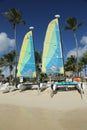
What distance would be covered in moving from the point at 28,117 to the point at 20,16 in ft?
107

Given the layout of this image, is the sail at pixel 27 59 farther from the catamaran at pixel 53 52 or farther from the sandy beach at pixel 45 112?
the sandy beach at pixel 45 112

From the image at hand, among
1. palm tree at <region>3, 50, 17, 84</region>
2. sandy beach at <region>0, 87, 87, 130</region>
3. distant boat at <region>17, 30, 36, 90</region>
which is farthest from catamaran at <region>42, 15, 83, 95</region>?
palm tree at <region>3, 50, 17, 84</region>

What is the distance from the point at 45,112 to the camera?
48.6 feet

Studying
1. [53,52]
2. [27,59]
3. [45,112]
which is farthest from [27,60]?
[45,112]

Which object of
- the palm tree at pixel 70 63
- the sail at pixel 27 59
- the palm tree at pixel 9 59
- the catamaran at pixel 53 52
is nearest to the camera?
the catamaran at pixel 53 52

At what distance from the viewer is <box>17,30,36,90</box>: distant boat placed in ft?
84.4

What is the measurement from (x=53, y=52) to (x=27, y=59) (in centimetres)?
440

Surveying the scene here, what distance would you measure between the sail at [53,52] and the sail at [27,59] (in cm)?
282

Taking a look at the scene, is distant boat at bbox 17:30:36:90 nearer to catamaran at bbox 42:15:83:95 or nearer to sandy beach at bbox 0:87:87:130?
catamaran at bbox 42:15:83:95

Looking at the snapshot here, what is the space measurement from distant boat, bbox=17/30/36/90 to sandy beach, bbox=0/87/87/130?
3282mm

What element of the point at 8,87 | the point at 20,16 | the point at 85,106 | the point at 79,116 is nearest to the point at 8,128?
the point at 79,116

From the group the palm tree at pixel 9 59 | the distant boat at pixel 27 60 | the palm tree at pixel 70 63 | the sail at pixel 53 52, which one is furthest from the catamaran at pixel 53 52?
the palm tree at pixel 70 63

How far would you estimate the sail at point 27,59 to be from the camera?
25719 mm

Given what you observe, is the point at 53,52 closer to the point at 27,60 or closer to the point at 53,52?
the point at 53,52
